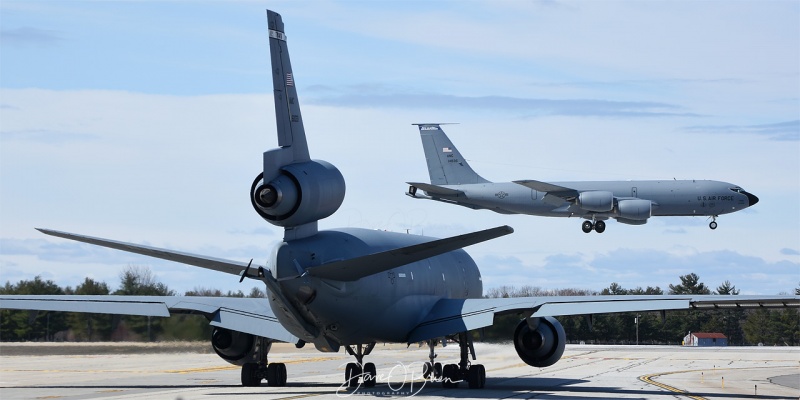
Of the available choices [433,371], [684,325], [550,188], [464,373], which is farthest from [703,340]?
[464,373]

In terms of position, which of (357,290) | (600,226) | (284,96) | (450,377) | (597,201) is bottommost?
(450,377)

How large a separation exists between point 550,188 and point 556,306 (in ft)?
155

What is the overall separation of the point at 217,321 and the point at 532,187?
47.6m

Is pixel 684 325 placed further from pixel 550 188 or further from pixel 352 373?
pixel 352 373

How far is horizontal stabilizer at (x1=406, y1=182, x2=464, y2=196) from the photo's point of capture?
233 ft

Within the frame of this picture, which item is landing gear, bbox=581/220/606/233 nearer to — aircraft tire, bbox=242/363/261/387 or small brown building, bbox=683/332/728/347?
small brown building, bbox=683/332/728/347

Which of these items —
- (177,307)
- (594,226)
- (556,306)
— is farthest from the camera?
(594,226)

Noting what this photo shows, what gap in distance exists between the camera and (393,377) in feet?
109

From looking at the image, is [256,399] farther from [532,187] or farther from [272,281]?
[532,187]

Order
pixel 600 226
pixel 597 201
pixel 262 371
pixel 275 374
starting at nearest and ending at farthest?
pixel 262 371 → pixel 275 374 → pixel 597 201 → pixel 600 226

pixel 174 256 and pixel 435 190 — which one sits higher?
pixel 435 190

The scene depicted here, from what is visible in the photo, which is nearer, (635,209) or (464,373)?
(464,373)

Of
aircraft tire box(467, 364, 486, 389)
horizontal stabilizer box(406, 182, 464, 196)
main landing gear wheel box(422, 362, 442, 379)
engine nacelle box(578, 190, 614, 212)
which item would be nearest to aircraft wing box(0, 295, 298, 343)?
aircraft tire box(467, 364, 486, 389)

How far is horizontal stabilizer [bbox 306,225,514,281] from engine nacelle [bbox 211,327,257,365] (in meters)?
5.47
